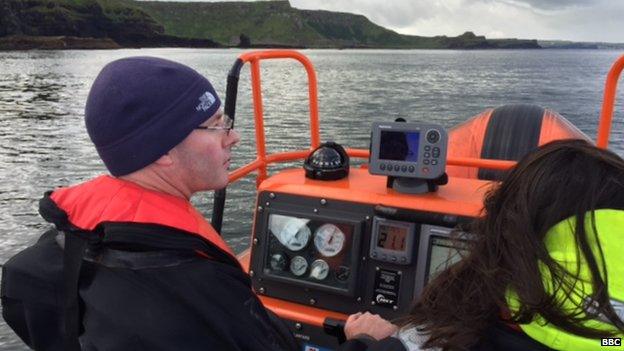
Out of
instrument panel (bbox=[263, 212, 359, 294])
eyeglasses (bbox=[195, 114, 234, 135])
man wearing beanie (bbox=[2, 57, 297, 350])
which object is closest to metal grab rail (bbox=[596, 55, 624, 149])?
instrument panel (bbox=[263, 212, 359, 294])

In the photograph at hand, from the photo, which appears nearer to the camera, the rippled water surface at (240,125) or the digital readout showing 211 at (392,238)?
the digital readout showing 211 at (392,238)

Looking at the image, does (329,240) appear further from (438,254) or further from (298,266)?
(438,254)

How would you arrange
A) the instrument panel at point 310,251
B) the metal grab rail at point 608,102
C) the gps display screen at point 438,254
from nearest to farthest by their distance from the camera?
the gps display screen at point 438,254
the instrument panel at point 310,251
the metal grab rail at point 608,102

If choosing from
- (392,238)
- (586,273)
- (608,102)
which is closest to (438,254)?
(392,238)

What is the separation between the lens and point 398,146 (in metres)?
2.87

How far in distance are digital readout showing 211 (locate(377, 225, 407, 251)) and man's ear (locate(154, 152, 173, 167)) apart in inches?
55.5

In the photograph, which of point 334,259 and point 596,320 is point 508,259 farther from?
point 334,259

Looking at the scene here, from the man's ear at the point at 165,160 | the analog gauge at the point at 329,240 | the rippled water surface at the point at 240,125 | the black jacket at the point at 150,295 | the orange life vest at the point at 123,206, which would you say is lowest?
the rippled water surface at the point at 240,125

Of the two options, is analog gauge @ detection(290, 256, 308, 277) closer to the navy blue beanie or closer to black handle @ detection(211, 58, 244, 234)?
black handle @ detection(211, 58, 244, 234)

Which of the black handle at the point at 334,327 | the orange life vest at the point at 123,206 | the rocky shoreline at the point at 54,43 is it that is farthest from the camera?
the rocky shoreline at the point at 54,43

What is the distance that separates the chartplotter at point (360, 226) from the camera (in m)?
2.78

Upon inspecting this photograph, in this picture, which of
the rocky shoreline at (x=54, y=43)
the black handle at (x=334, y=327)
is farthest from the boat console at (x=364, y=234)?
the rocky shoreline at (x=54, y=43)

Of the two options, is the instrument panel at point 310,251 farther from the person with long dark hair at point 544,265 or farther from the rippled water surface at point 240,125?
the rippled water surface at point 240,125

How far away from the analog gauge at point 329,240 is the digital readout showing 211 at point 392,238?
0.64 ft
